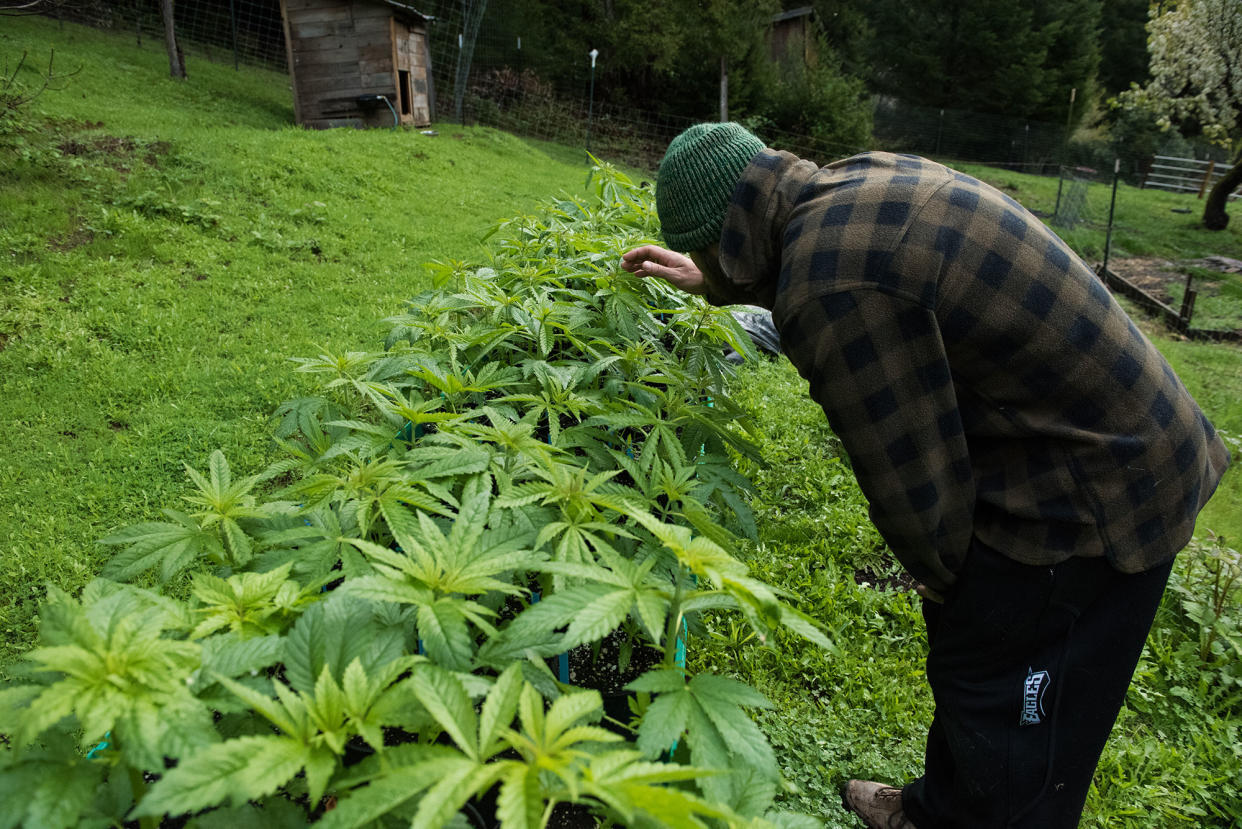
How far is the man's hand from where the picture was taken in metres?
1.96

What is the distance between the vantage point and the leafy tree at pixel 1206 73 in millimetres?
16469

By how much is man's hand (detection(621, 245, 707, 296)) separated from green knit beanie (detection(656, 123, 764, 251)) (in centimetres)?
16

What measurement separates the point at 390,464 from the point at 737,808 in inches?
33.3

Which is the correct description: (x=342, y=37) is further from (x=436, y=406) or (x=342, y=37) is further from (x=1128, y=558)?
(x=1128, y=558)

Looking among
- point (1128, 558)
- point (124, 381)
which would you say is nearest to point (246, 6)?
point (124, 381)

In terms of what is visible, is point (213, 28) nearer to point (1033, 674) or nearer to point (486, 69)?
point (486, 69)

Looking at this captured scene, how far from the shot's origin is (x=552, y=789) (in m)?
0.77

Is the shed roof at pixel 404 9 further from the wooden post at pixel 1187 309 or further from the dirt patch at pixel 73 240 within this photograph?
the wooden post at pixel 1187 309

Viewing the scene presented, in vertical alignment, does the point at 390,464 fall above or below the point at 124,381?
above

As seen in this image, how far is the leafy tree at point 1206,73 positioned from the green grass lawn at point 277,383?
11.5 m

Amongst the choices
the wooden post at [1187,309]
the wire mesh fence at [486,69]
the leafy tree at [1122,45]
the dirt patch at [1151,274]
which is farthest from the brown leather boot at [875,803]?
the leafy tree at [1122,45]

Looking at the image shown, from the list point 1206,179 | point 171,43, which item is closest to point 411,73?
point 171,43

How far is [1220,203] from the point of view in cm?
1641

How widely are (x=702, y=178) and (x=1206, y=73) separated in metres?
21.3
